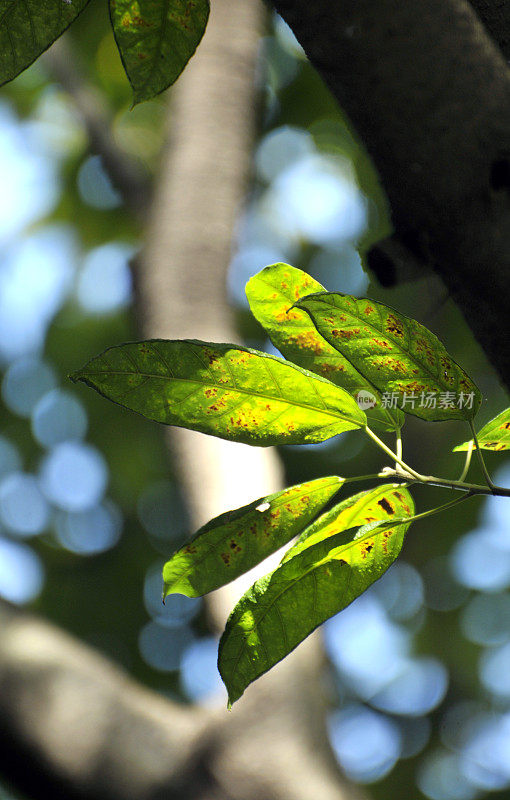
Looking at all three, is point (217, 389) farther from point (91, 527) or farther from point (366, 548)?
point (91, 527)

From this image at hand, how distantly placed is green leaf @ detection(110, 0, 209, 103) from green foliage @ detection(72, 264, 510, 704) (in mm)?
157

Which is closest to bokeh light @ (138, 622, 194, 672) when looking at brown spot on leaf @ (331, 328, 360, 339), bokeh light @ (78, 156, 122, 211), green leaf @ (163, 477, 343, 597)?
bokeh light @ (78, 156, 122, 211)

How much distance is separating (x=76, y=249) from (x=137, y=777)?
2.58 metres

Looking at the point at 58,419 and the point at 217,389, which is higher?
the point at 217,389

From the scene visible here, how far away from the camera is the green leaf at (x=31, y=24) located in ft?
1.36

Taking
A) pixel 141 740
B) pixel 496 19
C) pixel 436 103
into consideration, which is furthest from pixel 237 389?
pixel 141 740

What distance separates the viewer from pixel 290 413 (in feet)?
1.29

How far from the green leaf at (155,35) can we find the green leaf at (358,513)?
1.00 ft

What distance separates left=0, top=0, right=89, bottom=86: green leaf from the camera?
0.41 metres

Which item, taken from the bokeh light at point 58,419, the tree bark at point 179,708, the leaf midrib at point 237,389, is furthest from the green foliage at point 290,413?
the bokeh light at point 58,419

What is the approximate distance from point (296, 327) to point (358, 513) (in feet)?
0.42

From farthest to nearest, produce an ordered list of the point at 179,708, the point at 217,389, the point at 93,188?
the point at 93,188, the point at 179,708, the point at 217,389

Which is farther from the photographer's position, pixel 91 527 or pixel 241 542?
pixel 91 527

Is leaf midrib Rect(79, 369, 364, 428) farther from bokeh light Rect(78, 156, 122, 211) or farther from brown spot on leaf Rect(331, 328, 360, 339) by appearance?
bokeh light Rect(78, 156, 122, 211)
